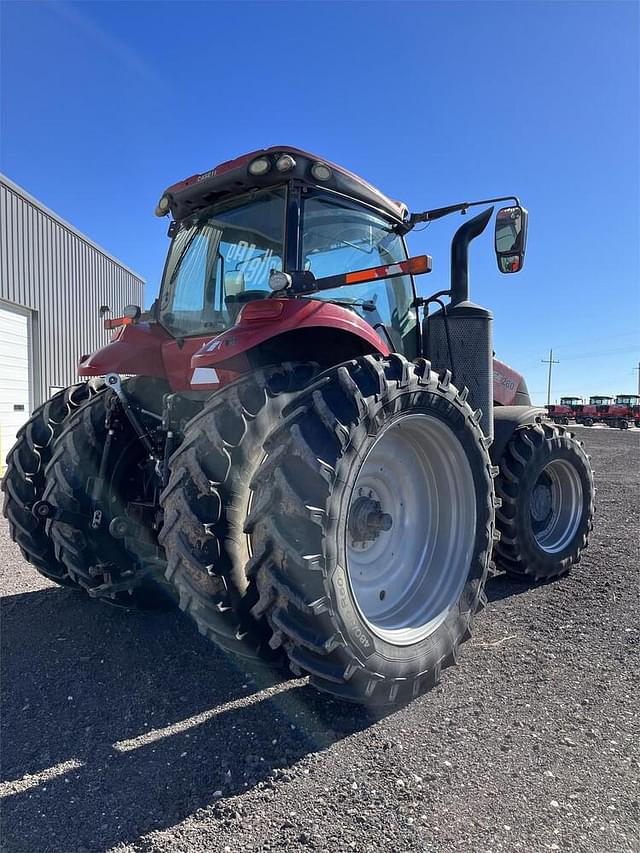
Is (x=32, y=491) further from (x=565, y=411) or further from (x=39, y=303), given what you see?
(x=565, y=411)

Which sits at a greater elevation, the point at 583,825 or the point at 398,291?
the point at 398,291

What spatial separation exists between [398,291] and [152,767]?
3.03m

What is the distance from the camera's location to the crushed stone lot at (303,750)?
6.15 feet

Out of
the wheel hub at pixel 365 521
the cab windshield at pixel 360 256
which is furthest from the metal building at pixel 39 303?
the wheel hub at pixel 365 521

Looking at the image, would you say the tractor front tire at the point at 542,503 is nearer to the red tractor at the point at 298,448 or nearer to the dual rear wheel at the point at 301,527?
the red tractor at the point at 298,448

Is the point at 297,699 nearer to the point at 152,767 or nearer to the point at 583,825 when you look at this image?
the point at 152,767

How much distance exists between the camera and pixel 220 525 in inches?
90.4

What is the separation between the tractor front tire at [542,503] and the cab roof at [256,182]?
2.05 m

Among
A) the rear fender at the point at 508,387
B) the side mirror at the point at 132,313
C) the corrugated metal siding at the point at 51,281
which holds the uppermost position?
the corrugated metal siding at the point at 51,281

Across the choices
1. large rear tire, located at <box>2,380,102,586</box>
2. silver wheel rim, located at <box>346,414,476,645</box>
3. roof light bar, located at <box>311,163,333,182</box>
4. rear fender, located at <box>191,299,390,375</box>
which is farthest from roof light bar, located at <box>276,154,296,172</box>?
large rear tire, located at <box>2,380,102,586</box>

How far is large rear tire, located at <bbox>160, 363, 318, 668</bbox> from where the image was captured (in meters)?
2.26

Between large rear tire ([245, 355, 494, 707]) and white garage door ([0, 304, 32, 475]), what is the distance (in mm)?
9900

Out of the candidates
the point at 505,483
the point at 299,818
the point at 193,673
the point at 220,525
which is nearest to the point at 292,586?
the point at 220,525

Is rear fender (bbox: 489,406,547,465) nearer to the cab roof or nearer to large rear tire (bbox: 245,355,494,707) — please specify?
large rear tire (bbox: 245,355,494,707)
